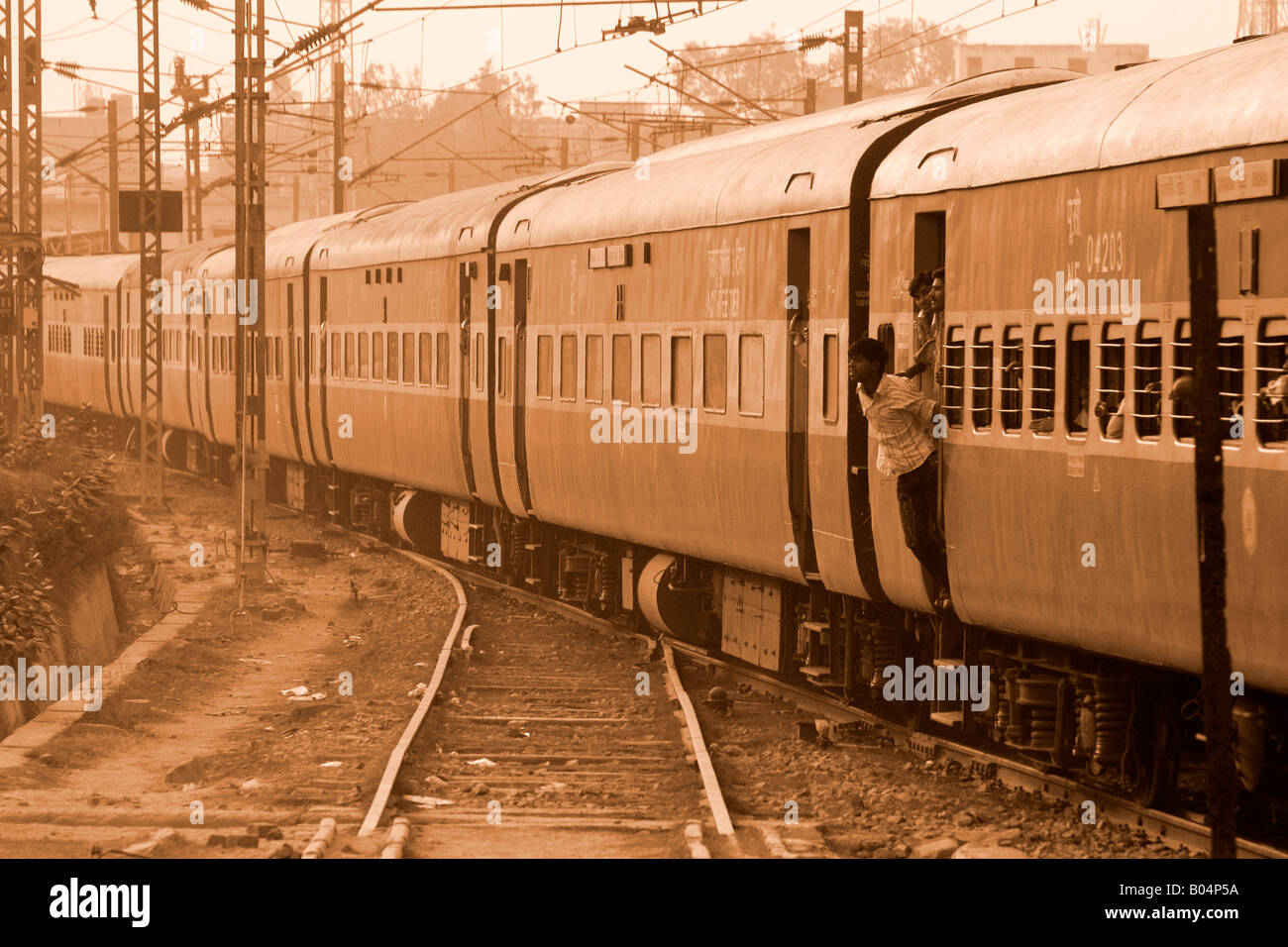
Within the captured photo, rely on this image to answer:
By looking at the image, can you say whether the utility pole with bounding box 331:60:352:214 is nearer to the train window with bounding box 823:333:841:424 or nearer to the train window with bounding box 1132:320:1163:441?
the train window with bounding box 823:333:841:424

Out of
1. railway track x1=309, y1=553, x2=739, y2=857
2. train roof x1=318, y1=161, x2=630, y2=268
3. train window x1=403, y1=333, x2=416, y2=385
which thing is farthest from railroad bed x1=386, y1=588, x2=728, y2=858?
train window x1=403, y1=333, x2=416, y2=385

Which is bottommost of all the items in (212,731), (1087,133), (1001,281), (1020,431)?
(212,731)

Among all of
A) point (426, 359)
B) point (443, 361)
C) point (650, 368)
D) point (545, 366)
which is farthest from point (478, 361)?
point (650, 368)

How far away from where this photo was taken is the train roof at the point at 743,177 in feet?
39.7

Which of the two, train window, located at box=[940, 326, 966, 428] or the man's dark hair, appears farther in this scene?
the man's dark hair

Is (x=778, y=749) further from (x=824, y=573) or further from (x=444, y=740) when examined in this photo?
(x=444, y=740)

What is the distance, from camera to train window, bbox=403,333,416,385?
881 inches

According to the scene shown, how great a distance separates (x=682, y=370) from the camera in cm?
1453

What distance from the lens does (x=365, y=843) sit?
962cm

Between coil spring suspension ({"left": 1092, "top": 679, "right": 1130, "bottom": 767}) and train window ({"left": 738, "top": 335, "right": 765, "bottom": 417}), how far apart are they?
3.93 m

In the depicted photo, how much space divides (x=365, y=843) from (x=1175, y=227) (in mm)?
4621

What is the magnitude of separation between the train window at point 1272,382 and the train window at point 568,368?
31.2 ft

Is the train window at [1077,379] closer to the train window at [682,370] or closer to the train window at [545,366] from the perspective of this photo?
the train window at [682,370]
